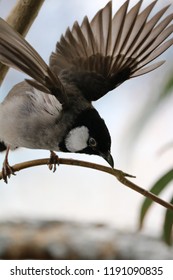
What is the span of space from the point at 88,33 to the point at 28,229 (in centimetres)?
54

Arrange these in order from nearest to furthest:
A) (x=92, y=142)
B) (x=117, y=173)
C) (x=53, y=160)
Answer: (x=117, y=173)
(x=92, y=142)
(x=53, y=160)

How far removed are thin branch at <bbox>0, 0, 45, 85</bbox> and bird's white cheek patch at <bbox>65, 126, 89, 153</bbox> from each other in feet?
0.41

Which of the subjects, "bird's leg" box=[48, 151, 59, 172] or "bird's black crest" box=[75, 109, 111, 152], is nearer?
"bird's black crest" box=[75, 109, 111, 152]

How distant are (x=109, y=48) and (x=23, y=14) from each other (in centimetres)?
20

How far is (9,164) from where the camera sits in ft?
2.73

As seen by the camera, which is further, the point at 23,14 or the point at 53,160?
the point at 53,160

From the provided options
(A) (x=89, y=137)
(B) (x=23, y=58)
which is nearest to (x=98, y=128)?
(A) (x=89, y=137)

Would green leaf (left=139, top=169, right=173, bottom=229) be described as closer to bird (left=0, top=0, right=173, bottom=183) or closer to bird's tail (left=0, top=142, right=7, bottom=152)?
bird (left=0, top=0, right=173, bottom=183)

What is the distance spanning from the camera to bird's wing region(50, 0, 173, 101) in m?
0.79

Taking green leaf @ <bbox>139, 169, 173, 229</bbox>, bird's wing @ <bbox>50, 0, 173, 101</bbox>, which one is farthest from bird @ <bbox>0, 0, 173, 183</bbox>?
green leaf @ <bbox>139, 169, 173, 229</bbox>

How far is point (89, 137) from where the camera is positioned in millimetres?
726

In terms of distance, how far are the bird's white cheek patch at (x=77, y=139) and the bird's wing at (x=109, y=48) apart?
88mm

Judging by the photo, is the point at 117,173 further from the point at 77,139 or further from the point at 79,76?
the point at 79,76
